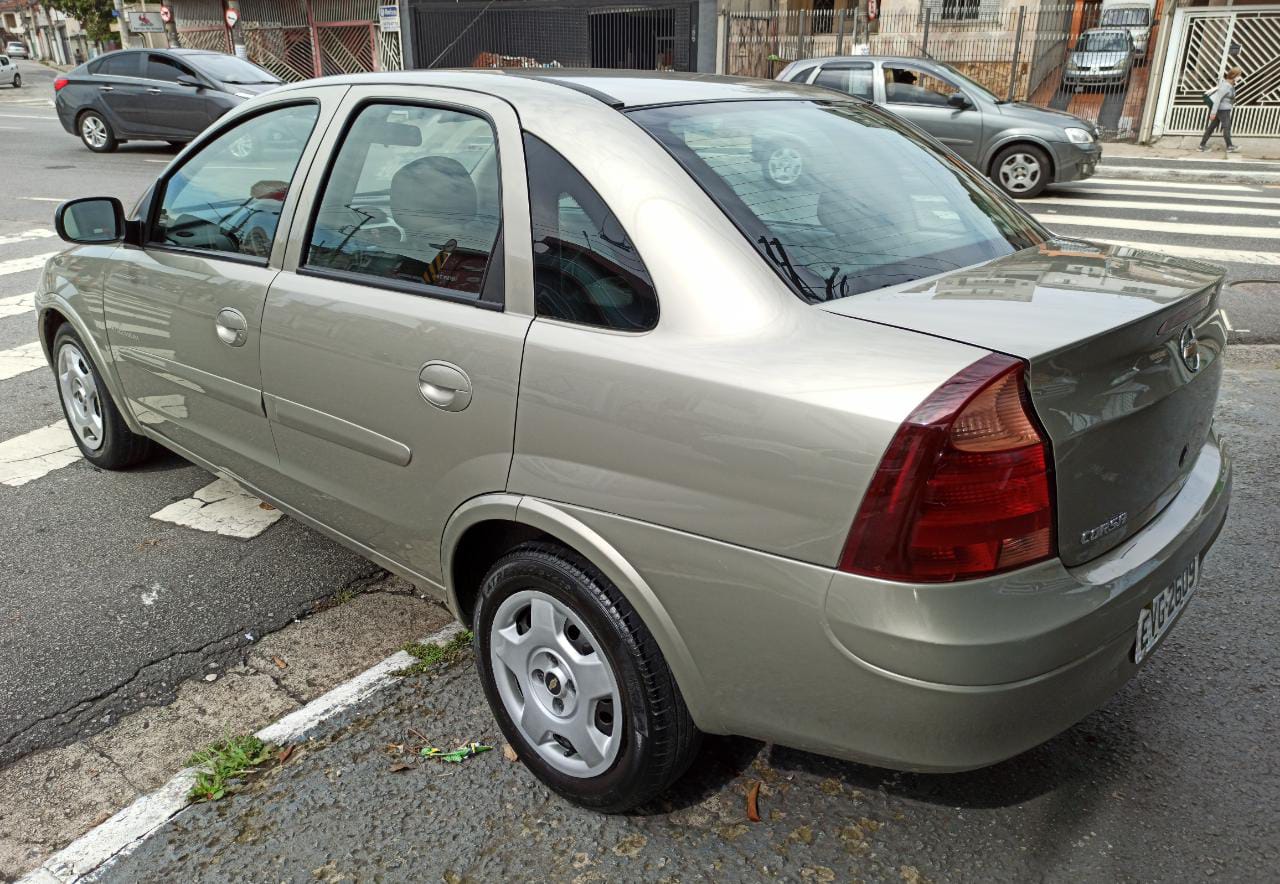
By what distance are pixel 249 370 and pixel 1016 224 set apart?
2366 mm

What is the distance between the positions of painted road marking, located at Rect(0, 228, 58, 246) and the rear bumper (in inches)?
397

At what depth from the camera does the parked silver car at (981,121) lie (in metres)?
12.7

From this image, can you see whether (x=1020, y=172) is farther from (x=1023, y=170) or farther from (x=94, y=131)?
(x=94, y=131)

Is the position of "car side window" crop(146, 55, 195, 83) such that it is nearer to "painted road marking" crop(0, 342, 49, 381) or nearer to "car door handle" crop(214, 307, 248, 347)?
"painted road marking" crop(0, 342, 49, 381)

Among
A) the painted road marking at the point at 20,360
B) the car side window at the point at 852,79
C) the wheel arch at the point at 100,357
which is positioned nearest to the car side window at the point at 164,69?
the car side window at the point at 852,79

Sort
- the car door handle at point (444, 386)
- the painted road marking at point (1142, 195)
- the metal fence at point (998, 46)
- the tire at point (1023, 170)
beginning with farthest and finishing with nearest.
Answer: the metal fence at point (998, 46)
the tire at point (1023, 170)
the painted road marking at point (1142, 195)
the car door handle at point (444, 386)

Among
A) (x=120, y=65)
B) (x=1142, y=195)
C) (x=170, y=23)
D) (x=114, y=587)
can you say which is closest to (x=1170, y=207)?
(x=1142, y=195)

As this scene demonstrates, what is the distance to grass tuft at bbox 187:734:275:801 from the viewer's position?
2.51m

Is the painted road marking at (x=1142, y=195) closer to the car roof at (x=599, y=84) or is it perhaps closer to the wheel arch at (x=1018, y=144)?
the wheel arch at (x=1018, y=144)

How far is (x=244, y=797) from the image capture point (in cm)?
250

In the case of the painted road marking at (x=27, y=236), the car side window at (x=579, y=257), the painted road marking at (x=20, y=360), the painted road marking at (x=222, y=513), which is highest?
the car side window at (x=579, y=257)

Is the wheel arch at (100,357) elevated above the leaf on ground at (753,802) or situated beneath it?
elevated above

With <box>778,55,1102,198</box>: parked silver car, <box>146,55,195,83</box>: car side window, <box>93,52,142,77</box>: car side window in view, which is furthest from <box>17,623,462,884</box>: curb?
<box>93,52,142,77</box>: car side window

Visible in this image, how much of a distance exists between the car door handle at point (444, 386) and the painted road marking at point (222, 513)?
1.83 m
